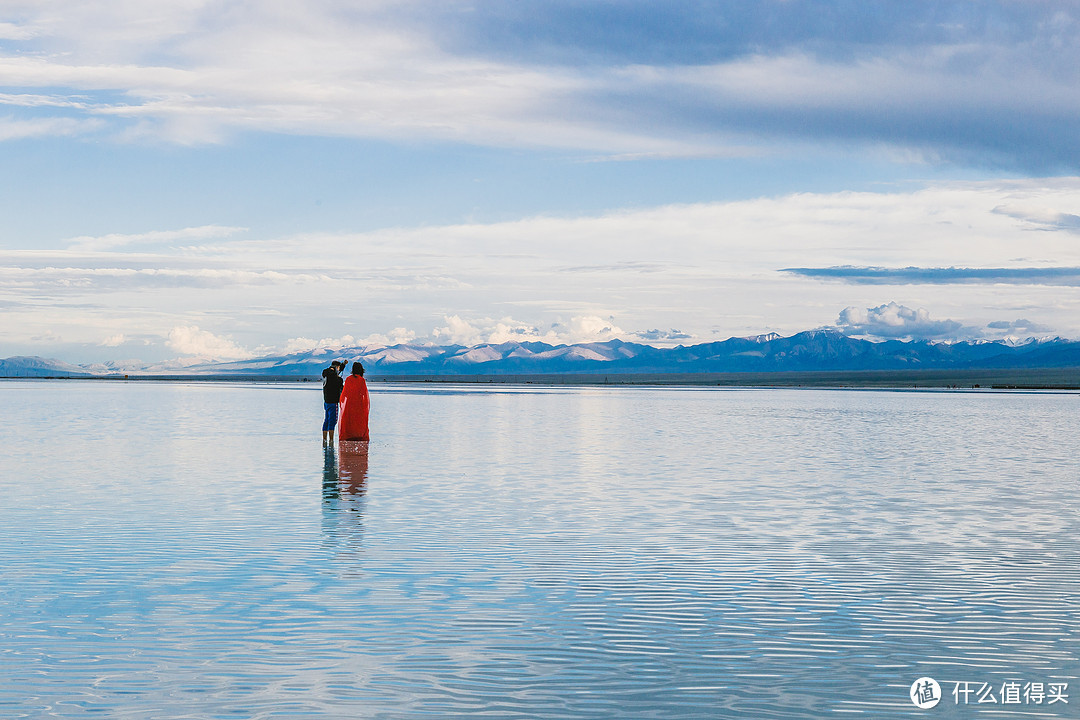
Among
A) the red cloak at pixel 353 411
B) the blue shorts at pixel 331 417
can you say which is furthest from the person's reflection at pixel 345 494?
the blue shorts at pixel 331 417

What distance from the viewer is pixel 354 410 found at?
26.7m

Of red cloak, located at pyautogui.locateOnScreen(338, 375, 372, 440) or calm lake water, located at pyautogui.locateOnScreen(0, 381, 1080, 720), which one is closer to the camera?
calm lake water, located at pyautogui.locateOnScreen(0, 381, 1080, 720)

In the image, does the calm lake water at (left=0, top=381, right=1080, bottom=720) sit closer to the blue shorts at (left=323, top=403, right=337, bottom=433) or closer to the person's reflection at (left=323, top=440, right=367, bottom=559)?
the person's reflection at (left=323, top=440, right=367, bottom=559)

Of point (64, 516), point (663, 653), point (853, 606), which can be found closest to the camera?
point (663, 653)

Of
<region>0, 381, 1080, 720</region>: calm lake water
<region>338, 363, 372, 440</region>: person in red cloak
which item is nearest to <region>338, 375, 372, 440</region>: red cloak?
<region>338, 363, 372, 440</region>: person in red cloak

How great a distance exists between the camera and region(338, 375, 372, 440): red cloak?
2666 cm

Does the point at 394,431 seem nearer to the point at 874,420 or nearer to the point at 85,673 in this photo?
the point at 874,420

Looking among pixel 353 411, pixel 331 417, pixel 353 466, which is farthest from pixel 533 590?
pixel 331 417

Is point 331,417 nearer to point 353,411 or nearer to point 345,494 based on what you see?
point 353,411

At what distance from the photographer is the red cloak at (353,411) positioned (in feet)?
87.5

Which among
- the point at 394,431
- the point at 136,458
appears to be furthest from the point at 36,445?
the point at 394,431

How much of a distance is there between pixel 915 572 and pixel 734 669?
4.29 meters

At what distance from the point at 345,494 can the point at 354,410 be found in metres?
9.79

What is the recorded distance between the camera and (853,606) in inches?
373
